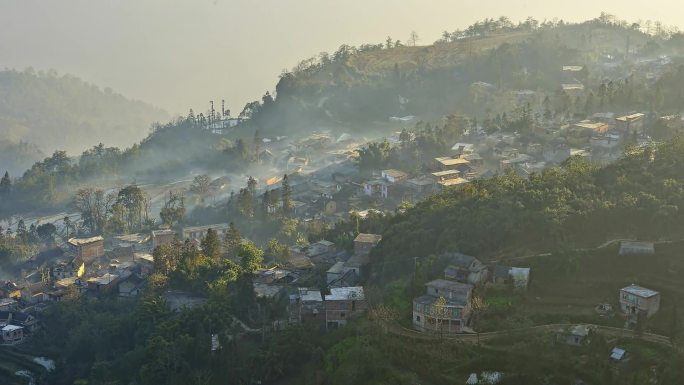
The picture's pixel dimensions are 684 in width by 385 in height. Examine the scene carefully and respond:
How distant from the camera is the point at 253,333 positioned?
53.7 ft

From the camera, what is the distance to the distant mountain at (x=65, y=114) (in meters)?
72.9

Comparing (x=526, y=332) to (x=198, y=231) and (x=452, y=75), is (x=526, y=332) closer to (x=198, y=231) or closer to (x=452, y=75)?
(x=198, y=231)

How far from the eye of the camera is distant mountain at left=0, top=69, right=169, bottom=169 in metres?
72.9

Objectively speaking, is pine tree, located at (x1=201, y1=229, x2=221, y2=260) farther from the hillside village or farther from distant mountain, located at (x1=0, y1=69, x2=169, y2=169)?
distant mountain, located at (x1=0, y1=69, x2=169, y2=169)

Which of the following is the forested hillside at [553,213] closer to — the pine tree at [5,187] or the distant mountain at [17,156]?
the pine tree at [5,187]

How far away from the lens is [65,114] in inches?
3159

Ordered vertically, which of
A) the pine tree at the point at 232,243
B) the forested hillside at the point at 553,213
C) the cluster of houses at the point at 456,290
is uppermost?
the forested hillside at the point at 553,213

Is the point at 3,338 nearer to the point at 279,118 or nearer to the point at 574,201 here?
the point at 574,201

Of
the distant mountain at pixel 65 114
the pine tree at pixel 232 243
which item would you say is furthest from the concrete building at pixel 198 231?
the distant mountain at pixel 65 114

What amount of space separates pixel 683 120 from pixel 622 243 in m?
12.7

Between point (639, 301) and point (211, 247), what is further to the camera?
point (211, 247)

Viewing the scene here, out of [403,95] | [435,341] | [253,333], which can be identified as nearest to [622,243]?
[435,341]

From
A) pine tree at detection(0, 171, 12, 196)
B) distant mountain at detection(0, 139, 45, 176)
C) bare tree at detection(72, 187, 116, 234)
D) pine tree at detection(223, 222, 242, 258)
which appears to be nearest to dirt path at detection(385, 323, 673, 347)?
pine tree at detection(223, 222, 242, 258)

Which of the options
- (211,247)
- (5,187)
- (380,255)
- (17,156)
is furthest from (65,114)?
(380,255)
